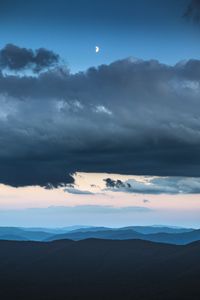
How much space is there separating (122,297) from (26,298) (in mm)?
36820

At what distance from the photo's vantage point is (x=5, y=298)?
194750 mm

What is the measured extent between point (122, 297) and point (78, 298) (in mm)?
17003

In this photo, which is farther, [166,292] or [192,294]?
[166,292]

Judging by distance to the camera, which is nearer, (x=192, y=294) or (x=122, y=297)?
(x=192, y=294)

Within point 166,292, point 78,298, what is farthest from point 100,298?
point 166,292

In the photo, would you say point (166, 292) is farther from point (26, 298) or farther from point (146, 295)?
point (26, 298)

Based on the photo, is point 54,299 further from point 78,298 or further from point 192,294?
point 192,294

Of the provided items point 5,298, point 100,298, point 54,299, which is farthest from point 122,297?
point 5,298

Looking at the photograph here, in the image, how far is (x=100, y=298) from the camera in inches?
7835

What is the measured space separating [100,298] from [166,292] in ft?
83.8

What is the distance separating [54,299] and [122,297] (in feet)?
85.7

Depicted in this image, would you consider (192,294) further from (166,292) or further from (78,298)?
(78,298)

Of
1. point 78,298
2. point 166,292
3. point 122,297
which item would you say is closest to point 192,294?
point 166,292

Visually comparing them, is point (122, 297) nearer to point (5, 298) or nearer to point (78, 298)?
point (78, 298)
